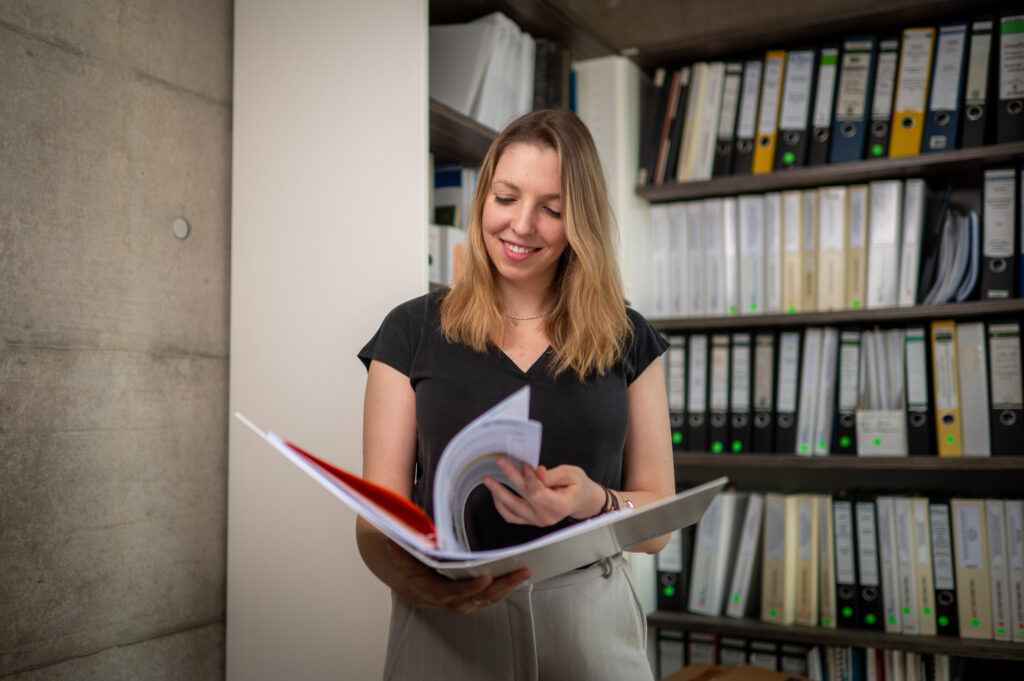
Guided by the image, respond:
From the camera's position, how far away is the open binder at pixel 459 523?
0.82m

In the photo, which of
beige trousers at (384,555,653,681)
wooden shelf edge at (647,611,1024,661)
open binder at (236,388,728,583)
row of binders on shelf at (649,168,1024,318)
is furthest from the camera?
row of binders on shelf at (649,168,1024,318)

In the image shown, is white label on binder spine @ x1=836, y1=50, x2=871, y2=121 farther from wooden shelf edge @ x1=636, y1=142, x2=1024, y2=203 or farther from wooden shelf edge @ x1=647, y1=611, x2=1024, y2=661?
wooden shelf edge @ x1=647, y1=611, x2=1024, y2=661

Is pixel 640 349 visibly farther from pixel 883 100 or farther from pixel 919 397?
pixel 883 100

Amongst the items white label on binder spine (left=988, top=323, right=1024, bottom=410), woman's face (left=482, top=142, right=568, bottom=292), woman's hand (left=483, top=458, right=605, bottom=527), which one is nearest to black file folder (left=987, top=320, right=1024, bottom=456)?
white label on binder spine (left=988, top=323, right=1024, bottom=410)

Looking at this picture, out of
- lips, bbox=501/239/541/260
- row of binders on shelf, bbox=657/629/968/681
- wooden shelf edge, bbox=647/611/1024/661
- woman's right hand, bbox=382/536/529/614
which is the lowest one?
row of binders on shelf, bbox=657/629/968/681

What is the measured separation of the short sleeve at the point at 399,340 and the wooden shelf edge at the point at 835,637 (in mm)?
1387

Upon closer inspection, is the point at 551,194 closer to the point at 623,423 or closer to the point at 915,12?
the point at 623,423

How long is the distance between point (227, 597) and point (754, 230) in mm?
1636

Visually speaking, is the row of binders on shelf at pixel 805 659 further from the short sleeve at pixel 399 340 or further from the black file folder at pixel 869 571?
the short sleeve at pixel 399 340

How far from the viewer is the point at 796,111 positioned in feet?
7.54

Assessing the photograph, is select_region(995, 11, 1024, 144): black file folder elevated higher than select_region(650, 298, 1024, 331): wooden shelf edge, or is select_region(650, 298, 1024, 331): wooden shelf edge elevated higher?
select_region(995, 11, 1024, 144): black file folder

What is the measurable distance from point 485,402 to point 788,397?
4.31 ft

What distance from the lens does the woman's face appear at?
1.29 meters

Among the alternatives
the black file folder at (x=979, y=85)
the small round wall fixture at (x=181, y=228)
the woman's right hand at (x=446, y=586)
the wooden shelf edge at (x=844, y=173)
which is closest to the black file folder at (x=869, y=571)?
the wooden shelf edge at (x=844, y=173)
